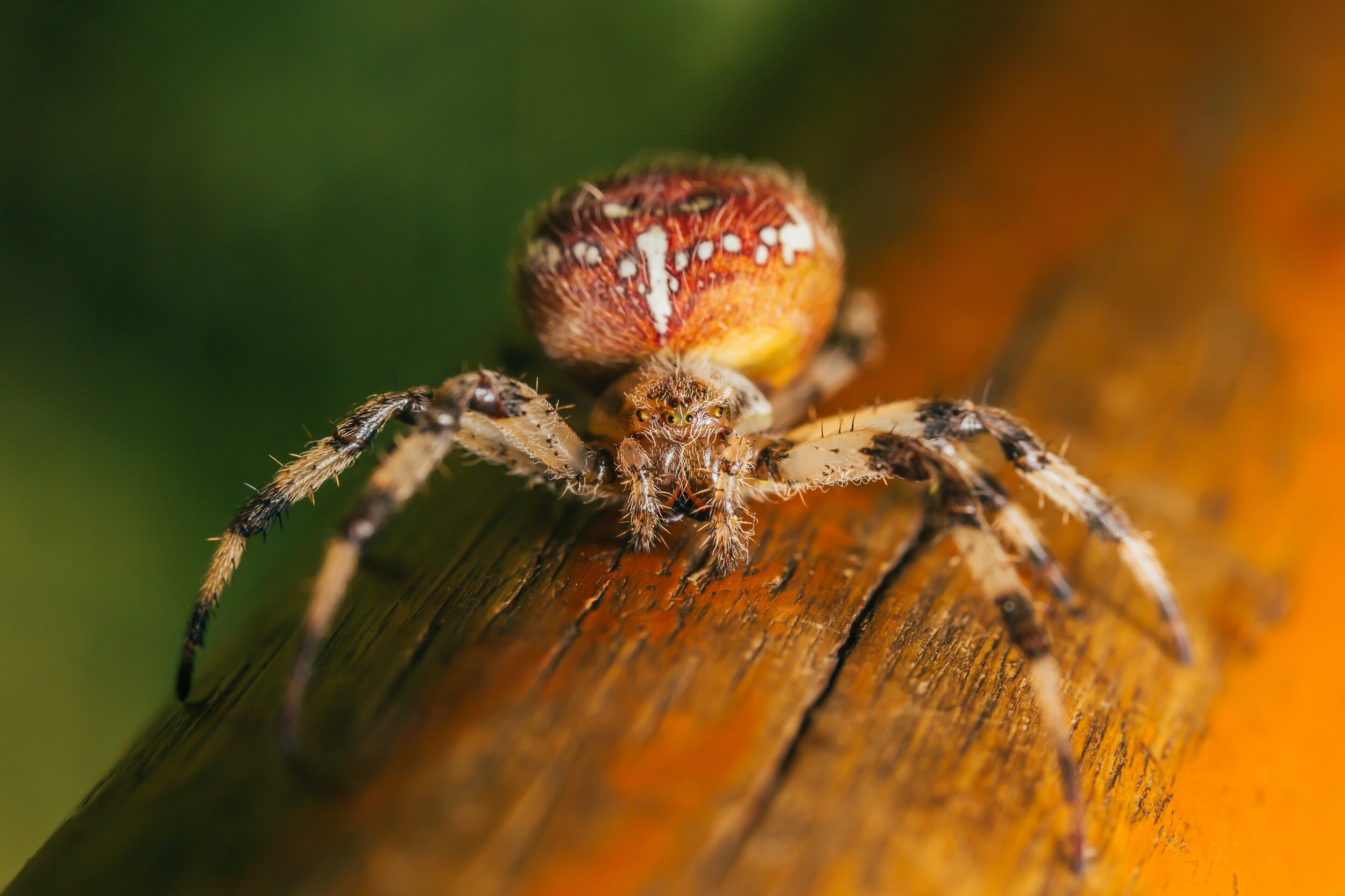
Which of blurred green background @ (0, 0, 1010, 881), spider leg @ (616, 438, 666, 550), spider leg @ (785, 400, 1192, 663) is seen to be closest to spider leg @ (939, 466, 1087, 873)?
spider leg @ (785, 400, 1192, 663)

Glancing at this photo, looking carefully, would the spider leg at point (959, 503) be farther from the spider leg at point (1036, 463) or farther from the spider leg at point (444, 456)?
the spider leg at point (444, 456)

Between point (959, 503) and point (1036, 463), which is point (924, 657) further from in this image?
point (1036, 463)

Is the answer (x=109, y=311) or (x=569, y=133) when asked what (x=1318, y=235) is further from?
(x=109, y=311)

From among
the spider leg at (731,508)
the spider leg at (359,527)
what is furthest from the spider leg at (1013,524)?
the spider leg at (359,527)

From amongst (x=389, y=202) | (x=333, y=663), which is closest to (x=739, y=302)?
(x=333, y=663)

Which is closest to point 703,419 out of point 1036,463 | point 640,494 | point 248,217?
point 640,494
